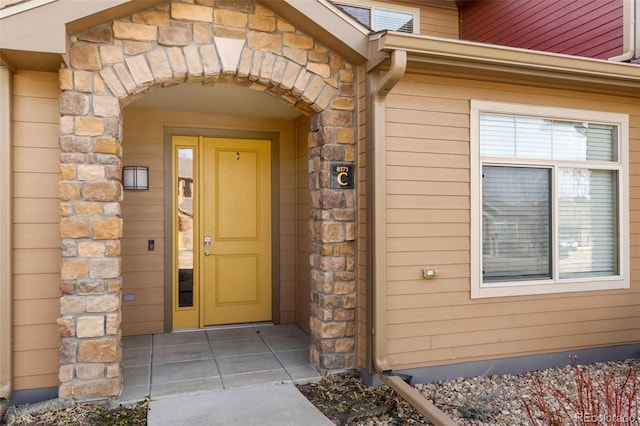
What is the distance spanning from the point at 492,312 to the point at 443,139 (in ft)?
5.04

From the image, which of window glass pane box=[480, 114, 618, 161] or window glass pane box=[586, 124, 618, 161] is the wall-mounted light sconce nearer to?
window glass pane box=[480, 114, 618, 161]

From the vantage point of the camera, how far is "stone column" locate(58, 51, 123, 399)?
304cm

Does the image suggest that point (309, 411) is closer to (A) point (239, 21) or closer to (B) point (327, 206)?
(B) point (327, 206)

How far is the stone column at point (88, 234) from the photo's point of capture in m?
3.04

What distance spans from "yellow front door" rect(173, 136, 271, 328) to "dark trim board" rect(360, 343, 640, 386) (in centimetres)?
210

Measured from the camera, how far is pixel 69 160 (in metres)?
3.05

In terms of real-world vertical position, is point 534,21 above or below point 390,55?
above

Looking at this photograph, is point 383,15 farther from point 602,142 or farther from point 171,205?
point 171,205

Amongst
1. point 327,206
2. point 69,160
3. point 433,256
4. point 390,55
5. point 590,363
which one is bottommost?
point 590,363

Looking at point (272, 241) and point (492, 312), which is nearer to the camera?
point (492, 312)

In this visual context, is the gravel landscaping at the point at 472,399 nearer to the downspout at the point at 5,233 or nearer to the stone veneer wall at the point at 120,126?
the stone veneer wall at the point at 120,126

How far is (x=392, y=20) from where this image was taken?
5926 millimetres

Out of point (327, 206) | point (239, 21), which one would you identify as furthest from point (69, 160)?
point (327, 206)

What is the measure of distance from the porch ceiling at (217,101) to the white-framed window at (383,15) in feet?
5.37
